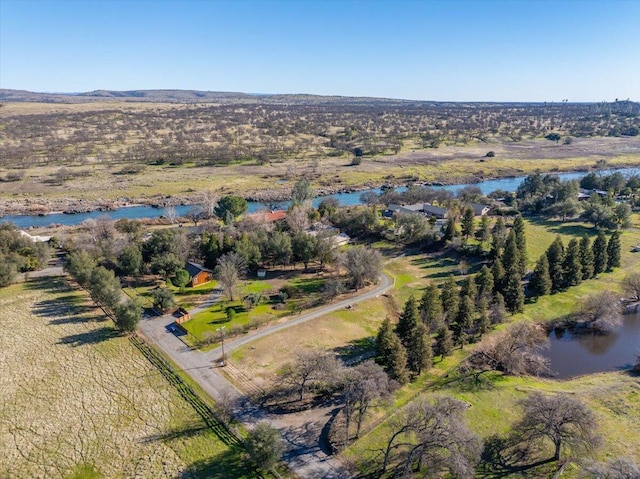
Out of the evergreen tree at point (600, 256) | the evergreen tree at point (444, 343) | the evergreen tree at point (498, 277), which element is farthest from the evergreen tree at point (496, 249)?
the evergreen tree at point (444, 343)

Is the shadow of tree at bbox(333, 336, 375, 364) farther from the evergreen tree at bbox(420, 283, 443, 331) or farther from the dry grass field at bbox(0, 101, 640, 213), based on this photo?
the dry grass field at bbox(0, 101, 640, 213)

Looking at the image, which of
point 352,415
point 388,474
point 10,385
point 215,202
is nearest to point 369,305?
point 352,415

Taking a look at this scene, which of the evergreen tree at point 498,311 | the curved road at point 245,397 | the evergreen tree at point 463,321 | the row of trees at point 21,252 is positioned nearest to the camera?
the curved road at point 245,397

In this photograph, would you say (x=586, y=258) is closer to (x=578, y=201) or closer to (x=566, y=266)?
(x=566, y=266)

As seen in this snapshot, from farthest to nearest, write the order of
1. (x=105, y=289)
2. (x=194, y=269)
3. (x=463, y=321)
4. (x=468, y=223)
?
(x=468, y=223)
(x=194, y=269)
(x=105, y=289)
(x=463, y=321)

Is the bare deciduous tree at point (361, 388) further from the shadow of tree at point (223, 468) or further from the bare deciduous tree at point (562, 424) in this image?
the bare deciduous tree at point (562, 424)

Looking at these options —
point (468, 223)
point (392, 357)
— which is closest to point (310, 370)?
point (392, 357)

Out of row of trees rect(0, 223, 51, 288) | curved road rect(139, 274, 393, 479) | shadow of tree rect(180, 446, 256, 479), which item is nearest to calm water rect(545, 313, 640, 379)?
curved road rect(139, 274, 393, 479)
